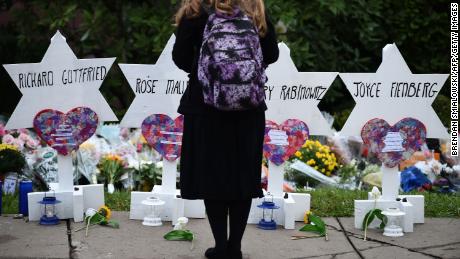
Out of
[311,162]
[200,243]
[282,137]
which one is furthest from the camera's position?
[311,162]

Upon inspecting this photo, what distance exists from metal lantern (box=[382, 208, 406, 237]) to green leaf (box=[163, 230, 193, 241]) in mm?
1263

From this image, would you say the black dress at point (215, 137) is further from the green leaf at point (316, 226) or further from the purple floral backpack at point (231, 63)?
the green leaf at point (316, 226)

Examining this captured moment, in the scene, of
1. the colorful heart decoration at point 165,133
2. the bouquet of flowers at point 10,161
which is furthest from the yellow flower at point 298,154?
the bouquet of flowers at point 10,161

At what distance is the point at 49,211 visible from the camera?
17.6 feet

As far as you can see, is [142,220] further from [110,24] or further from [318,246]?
[110,24]

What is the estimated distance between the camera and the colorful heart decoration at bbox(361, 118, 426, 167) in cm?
538

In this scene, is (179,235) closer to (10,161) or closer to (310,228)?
(310,228)

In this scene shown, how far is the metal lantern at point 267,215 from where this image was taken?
17.3 ft

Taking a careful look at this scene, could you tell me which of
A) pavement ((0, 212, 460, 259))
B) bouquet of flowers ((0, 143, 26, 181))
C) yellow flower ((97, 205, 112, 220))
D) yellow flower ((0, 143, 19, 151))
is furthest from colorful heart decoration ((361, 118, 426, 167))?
yellow flower ((0, 143, 19, 151))

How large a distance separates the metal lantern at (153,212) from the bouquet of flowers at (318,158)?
1.97 metres

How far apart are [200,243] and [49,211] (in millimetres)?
1091

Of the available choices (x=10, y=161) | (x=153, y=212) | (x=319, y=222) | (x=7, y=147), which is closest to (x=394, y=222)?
(x=319, y=222)

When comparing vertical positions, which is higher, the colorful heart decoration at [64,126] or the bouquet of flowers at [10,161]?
the colorful heart decoration at [64,126]

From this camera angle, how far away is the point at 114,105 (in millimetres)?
8336
